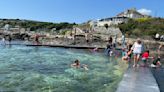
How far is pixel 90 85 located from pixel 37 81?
298 cm

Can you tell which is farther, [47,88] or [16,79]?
[16,79]

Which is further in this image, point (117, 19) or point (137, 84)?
point (117, 19)

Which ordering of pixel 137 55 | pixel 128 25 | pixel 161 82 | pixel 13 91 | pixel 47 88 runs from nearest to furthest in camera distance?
1. pixel 13 91
2. pixel 47 88
3. pixel 161 82
4. pixel 137 55
5. pixel 128 25

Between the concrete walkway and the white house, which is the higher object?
the white house

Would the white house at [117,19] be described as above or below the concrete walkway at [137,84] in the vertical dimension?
above

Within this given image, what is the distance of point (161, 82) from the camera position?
15.2 metres

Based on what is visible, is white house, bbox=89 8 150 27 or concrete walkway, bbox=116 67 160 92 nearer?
concrete walkway, bbox=116 67 160 92

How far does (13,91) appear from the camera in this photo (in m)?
13.0

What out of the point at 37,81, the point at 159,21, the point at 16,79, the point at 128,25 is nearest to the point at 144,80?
the point at 37,81

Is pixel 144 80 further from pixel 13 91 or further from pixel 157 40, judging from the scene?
pixel 157 40

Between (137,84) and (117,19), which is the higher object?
(117,19)

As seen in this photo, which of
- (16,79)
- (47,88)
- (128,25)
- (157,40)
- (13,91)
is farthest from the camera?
(128,25)

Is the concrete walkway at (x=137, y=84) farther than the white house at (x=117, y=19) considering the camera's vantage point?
No

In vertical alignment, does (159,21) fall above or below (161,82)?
above
